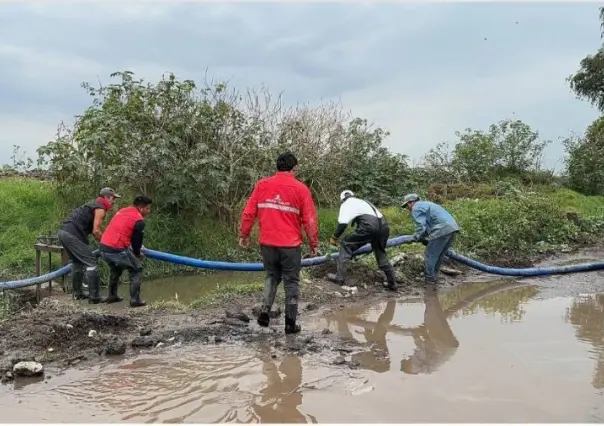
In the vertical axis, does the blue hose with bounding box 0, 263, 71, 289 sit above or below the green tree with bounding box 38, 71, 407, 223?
below

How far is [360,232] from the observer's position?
869 cm

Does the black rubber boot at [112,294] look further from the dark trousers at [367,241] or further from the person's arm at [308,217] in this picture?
the person's arm at [308,217]

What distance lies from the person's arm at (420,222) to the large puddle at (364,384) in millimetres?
2739

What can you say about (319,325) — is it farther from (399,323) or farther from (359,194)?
(359,194)

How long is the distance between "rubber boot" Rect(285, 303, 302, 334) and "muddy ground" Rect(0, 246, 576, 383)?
0.31 feet

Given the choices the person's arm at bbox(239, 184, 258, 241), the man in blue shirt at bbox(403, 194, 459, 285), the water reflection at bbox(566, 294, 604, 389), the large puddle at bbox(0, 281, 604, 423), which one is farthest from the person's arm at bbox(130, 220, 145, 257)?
the water reflection at bbox(566, 294, 604, 389)

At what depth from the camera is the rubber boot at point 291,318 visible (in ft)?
20.3

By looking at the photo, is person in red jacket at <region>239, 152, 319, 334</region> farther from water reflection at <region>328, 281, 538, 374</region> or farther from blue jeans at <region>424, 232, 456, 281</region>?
blue jeans at <region>424, 232, 456, 281</region>

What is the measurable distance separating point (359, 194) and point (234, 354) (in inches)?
478

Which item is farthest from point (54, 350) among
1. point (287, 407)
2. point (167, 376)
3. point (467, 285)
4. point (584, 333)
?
point (467, 285)

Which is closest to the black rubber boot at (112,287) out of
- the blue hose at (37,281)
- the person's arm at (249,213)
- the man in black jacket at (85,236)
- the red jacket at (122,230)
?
the man in black jacket at (85,236)

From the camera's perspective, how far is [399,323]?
7066 mm

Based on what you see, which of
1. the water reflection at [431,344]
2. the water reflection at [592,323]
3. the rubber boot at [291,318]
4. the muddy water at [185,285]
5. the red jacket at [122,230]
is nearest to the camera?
the water reflection at [592,323]

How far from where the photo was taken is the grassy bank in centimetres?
1183
